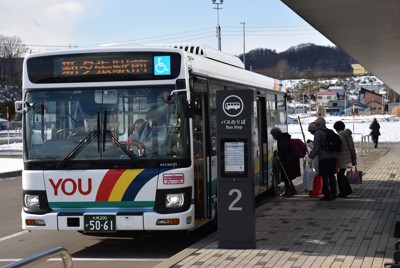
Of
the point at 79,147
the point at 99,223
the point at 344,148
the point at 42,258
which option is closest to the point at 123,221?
the point at 99,223

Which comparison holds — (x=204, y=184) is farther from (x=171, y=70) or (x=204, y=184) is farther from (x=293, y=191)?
(x=293, y=191)

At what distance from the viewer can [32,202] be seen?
10.1 meters

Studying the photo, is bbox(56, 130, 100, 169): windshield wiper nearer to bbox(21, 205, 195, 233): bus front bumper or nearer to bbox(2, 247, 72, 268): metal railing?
bbox(21, 205, 195, 233): bus front bumper

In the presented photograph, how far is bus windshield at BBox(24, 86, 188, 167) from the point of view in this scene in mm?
9945

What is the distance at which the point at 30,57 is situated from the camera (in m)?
10.4

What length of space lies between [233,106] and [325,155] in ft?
19.4

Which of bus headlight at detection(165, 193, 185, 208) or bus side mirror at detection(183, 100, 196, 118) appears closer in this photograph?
bus side mirror at detection(183, 100, 196, 118)

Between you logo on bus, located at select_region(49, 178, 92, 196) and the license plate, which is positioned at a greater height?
you logo on bus, located at select_region(49, 178, 92, 196)

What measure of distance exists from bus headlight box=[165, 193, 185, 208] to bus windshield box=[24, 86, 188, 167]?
1.81 ft

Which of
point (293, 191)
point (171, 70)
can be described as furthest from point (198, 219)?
point (293, 191)

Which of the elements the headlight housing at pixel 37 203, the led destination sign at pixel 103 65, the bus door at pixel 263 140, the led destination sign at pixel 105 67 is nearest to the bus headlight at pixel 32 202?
the headlight housing at pixel 37 203

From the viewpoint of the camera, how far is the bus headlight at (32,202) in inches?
397

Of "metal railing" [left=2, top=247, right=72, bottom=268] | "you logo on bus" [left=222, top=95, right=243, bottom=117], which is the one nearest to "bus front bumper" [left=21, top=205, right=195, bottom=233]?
"you logo on bus" [left=222, top=95, right=243, bottom=117]

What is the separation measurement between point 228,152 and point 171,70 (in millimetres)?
1519
